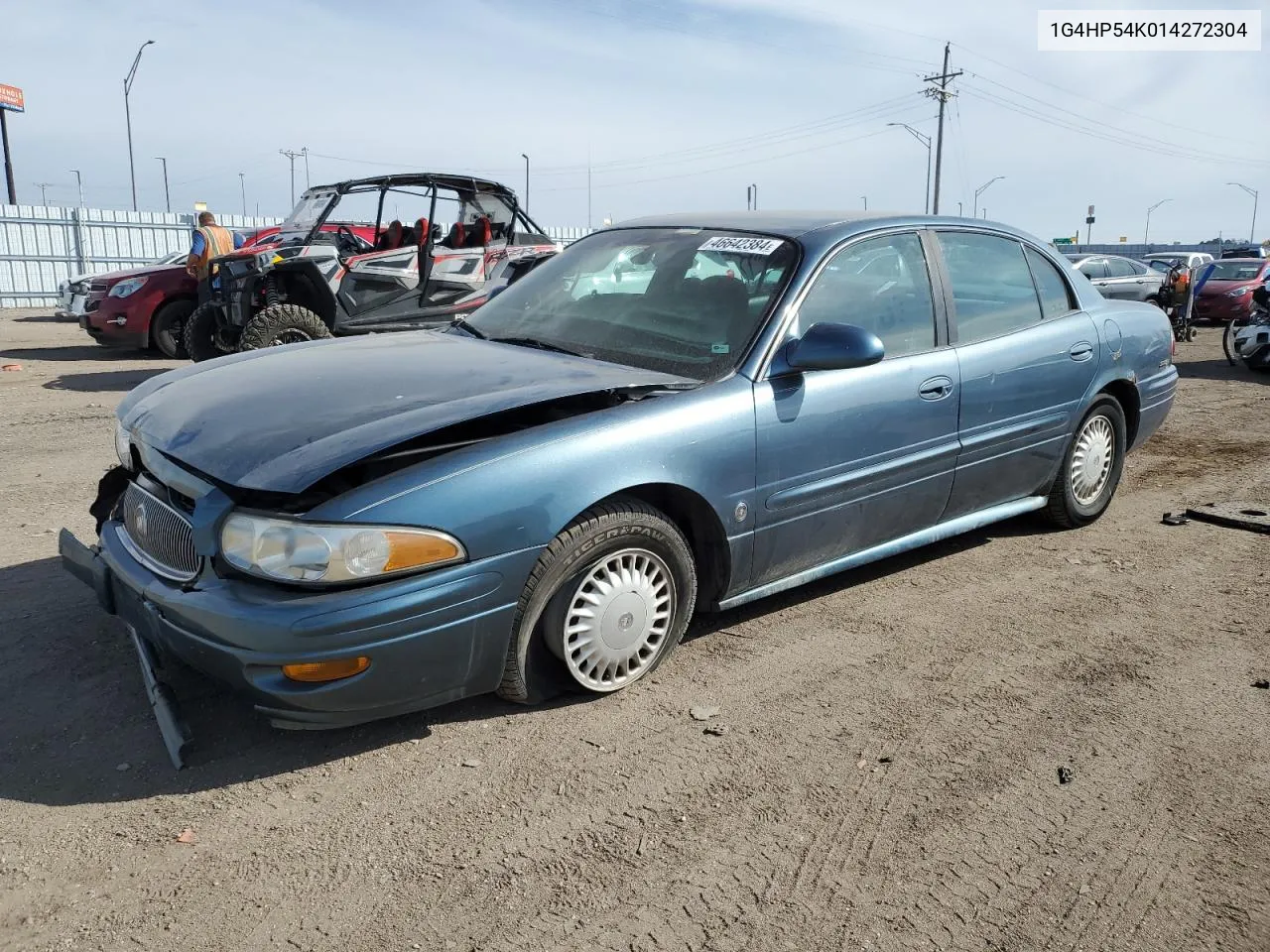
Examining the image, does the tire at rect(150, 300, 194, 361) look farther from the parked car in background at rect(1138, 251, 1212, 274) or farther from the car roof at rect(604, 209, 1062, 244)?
the parked car in background at rect(1138, 251, 1212, 274)

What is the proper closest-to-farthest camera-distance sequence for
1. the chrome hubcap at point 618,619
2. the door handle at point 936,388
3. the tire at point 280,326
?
the chrome hubcap at point 618,619 → the door handle at point 936,388 → the tire at point 280,326

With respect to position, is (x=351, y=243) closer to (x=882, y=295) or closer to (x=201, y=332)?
(x=201, y=332)

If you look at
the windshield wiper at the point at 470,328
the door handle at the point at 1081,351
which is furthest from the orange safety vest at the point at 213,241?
the door handle at the point at 1081,351

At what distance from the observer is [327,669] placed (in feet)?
8.78

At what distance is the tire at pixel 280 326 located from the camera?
29.9 ft

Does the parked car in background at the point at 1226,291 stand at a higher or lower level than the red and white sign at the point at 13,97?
lower

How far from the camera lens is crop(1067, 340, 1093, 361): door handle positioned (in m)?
4.84

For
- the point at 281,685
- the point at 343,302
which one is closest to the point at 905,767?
the point at 281,685

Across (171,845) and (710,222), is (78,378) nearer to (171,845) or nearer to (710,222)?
(710,222)

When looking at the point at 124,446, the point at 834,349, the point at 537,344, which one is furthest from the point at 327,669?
the point at 834,349

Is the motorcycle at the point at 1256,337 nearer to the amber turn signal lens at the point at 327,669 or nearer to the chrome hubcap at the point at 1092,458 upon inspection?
the chrome hubcap at the point at 1092,458

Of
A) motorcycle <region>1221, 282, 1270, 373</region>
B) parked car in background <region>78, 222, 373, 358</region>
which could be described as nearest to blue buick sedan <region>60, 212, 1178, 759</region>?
motorcycle <region>1221, 282, 1270, 373</region>

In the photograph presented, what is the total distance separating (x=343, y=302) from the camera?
32.3 feet

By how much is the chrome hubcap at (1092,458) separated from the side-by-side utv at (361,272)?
17.6 ft
